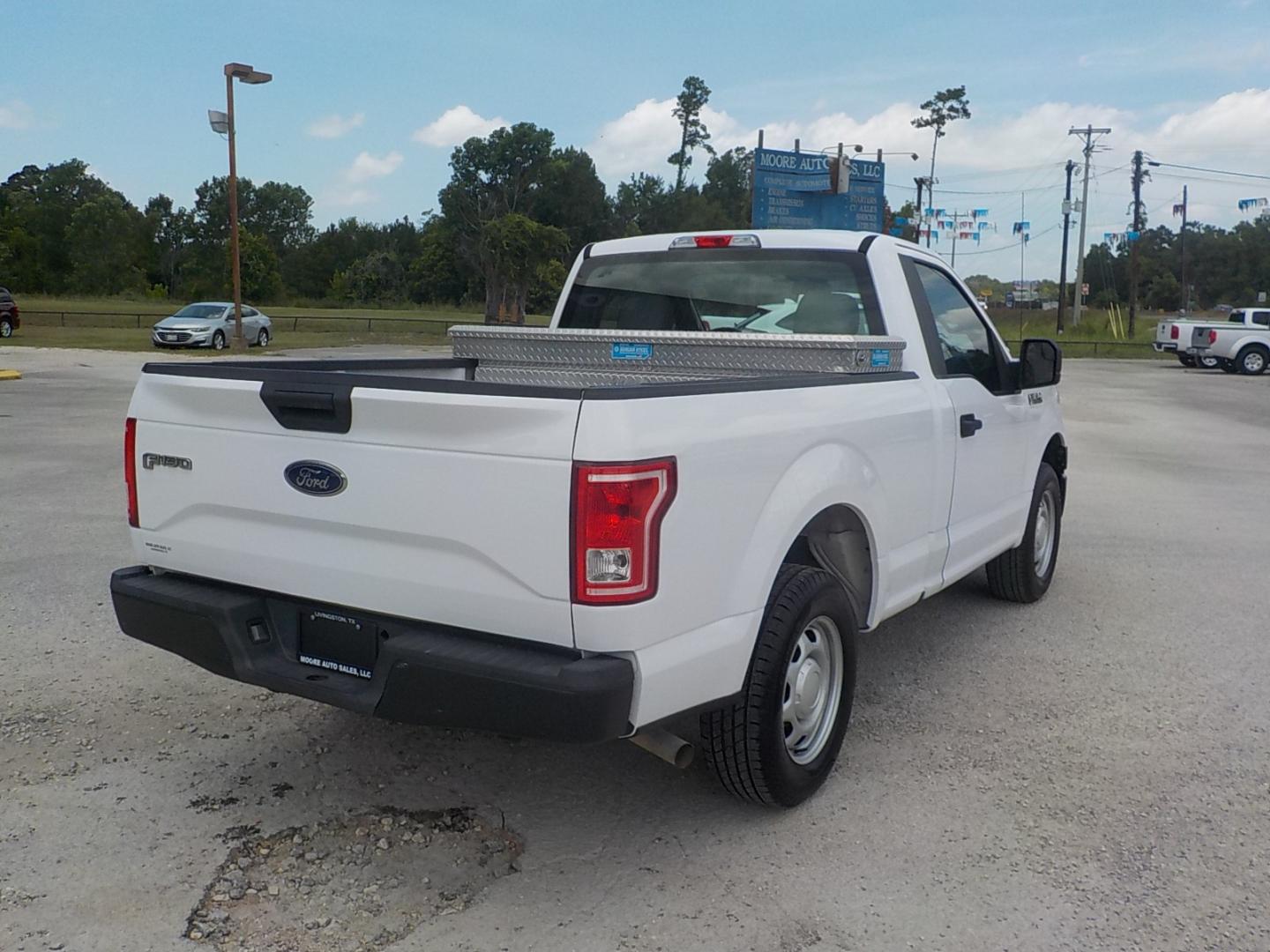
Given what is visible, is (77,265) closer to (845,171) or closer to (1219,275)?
(845,171)

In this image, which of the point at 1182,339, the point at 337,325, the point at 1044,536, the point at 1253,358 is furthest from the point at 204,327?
the point at 1044,536

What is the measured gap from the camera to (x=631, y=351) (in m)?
4.82

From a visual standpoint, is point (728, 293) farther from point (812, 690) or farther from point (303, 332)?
point (303, 332)

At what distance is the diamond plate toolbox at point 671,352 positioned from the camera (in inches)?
171

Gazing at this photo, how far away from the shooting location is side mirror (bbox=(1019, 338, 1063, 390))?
213 inches

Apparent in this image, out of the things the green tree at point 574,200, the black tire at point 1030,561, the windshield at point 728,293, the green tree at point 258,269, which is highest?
the green tree at point 574,200

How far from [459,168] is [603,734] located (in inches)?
3585

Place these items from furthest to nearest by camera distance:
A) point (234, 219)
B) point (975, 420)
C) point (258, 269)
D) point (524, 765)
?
point (258, 269)
point (234, 219)
point (975, 420)
point (524, 765)

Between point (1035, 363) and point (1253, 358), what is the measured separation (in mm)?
31338

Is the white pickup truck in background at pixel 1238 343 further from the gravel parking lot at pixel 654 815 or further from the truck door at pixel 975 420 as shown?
the truck door at pixel 975 420

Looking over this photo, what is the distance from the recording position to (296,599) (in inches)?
134

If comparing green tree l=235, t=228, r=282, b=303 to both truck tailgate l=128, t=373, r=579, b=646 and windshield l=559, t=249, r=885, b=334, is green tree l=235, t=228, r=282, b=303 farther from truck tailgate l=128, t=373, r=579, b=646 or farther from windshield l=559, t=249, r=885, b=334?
truck tailgate l=128, t=373, r=579, b=646

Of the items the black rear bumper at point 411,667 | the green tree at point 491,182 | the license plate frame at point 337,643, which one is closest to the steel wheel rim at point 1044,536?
the black rear bumper at point 411,667

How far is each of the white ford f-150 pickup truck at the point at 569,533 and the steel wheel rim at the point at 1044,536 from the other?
188 centimetres
